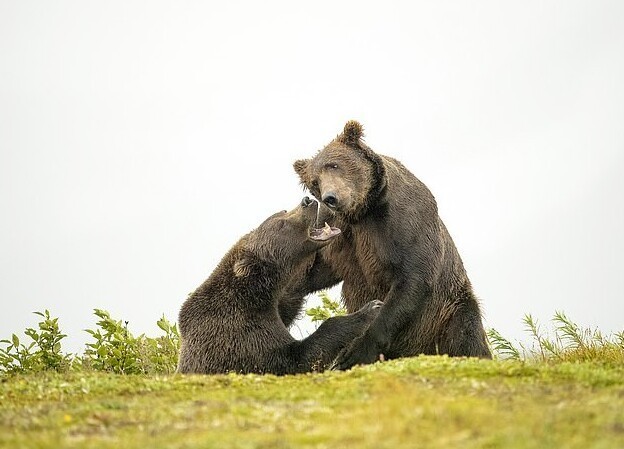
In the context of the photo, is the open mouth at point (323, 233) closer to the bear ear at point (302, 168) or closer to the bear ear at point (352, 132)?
the bear ear at point (302, 168)

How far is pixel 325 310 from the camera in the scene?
43.5 feet

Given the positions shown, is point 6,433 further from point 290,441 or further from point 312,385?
point 312,385

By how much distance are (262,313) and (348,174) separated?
166 cm

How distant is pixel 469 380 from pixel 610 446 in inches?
85.9

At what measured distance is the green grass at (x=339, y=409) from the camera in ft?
13.7

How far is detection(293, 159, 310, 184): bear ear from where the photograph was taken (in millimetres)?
9867

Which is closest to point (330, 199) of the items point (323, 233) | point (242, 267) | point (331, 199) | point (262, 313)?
point (331, 199)

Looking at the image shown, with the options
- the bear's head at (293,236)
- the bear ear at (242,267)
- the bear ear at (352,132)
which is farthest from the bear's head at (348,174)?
the bear ear at (242,267)

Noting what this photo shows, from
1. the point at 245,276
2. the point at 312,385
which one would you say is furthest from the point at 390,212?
the point at 312,385

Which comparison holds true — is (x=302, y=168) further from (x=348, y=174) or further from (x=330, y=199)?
(x=330, y=199)

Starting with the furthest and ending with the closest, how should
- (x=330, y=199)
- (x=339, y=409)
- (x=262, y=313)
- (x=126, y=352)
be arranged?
(x=126, y=352), (x=262, y=313), (x=330, y=199), (x=339, y=409)

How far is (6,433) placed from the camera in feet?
15.7

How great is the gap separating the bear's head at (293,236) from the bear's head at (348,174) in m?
0.35

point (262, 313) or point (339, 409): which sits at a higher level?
point (262, 313)
